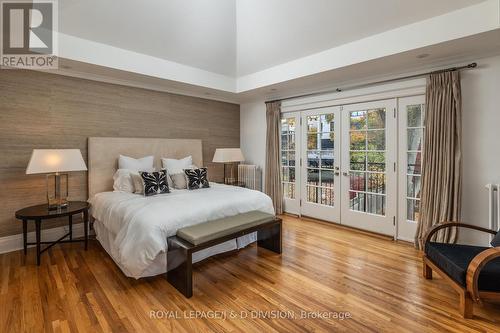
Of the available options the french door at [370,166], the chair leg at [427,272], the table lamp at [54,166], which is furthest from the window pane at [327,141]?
the table lamp at [54,166]

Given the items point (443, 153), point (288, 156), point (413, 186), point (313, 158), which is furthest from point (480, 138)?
point (288, 156)

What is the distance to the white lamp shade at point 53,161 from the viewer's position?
2.90 metres

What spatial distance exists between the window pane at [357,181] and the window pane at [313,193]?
646mm

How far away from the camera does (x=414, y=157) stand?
11.4 ft

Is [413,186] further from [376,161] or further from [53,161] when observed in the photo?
[53,161]

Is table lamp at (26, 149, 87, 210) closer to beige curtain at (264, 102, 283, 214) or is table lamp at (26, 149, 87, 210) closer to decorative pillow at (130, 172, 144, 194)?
decorative pillow at (130, 172, 144, 194)

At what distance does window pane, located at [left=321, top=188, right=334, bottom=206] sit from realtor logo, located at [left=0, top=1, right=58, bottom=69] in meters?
4.41

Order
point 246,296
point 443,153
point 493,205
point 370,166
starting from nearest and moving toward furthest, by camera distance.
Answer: point 246,296 → point 493,205 → point 443,153 → point 370,166

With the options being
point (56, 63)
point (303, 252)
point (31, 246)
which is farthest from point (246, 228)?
point (56, 63)

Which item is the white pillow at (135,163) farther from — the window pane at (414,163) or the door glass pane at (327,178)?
the window pane at (414,163)

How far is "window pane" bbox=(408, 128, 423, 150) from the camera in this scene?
3404mm

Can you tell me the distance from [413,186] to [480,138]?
36.7 inches

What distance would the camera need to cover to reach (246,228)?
9.04ft

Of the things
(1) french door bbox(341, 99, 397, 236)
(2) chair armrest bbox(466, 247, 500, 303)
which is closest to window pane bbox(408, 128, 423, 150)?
(1) french door bbox(341, 99, 397, 236)
